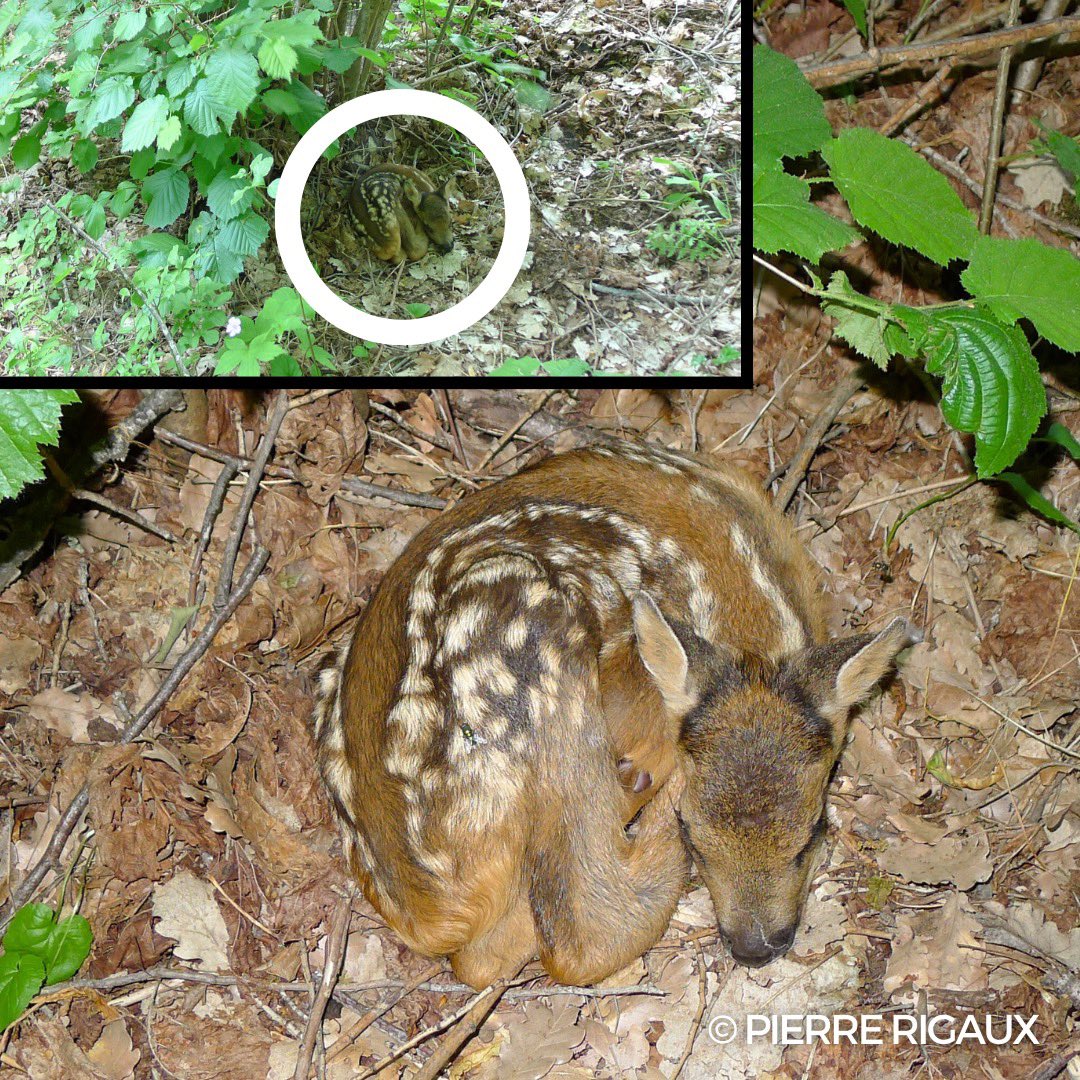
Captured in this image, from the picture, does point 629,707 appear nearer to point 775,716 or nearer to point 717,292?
point 775,716

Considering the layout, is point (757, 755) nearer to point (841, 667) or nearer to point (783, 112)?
point (841, 667)

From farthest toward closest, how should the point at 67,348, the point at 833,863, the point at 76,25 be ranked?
1. the point at 833,863
2. the point at 67,348
3. the point at 76,25

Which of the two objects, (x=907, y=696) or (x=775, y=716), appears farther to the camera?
(x=907, y=696)

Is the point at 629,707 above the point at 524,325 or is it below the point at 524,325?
below

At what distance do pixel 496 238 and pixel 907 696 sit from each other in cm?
250

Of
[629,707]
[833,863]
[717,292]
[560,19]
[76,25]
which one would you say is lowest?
[833,863]

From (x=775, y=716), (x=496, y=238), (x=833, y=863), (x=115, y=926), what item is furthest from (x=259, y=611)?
(x=833, y=863)

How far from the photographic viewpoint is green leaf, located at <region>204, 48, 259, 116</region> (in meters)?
2.97

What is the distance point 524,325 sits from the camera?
3.34 metres

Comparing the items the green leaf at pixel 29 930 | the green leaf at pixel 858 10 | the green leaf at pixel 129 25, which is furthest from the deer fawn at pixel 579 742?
the green leaf at pixel 858 10

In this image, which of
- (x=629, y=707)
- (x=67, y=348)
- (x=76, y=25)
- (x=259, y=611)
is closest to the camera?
(x=76, y=25)

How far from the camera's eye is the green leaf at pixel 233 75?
2.97 metres

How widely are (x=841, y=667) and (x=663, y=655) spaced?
0.57 meters

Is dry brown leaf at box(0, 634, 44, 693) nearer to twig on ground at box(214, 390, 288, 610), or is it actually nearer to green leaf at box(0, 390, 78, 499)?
twig on ground at box(214, 390, 288, 610)
